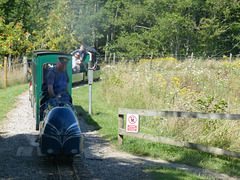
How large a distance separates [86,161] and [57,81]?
72.8 inches

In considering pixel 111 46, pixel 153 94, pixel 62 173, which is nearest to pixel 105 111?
pixel 153 94

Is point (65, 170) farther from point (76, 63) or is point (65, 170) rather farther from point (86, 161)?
point (76, 63)

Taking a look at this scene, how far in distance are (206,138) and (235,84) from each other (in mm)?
6249

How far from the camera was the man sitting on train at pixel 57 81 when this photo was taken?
26.4ft

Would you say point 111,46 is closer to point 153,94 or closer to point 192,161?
point 153,94

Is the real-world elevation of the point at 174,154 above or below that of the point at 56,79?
below

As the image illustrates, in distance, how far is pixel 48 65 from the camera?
9156 mm

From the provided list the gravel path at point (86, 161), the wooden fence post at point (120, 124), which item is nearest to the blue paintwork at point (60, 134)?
the gravel path at point (86, 161)

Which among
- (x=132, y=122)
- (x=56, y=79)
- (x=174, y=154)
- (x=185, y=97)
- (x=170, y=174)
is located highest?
(x=56, y=79)

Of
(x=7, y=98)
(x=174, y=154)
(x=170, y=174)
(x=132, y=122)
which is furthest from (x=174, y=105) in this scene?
(x=7, y=98)

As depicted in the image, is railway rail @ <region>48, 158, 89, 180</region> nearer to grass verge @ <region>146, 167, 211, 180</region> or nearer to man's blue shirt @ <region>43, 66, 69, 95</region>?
grass verge @ <region>146, 167, 211, 180</region>

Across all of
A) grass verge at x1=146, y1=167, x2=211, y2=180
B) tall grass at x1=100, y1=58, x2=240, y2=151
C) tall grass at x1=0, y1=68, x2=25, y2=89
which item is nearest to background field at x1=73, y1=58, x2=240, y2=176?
tall grass at x1=100, y1=58, x2=240, y2=151

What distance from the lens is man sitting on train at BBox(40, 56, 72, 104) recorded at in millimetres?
8039

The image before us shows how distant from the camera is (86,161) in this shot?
7.52 m
